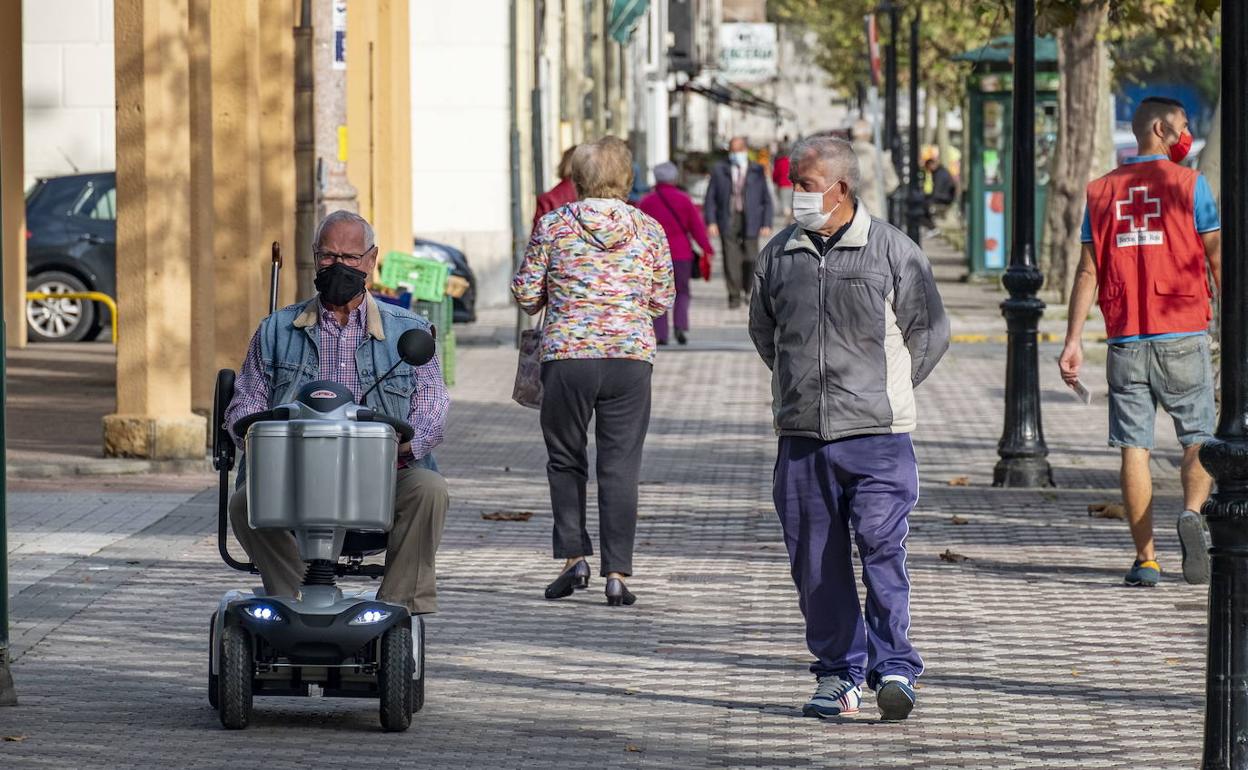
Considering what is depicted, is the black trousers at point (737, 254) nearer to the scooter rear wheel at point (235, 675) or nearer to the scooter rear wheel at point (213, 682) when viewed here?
the scooter rear wheel at point (213, 682)

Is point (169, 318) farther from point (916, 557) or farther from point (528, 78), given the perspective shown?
point (528, 78)

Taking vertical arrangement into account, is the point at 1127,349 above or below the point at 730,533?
above

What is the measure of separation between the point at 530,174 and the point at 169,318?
63.2 feet

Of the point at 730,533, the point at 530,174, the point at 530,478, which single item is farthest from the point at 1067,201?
the point at 730,533

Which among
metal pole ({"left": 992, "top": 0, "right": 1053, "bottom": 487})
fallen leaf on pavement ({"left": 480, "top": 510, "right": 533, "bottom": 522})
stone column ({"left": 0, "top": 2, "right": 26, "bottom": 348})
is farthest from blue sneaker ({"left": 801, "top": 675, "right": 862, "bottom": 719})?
stone column ({"left": 0, "top": 2, "right": 26, "bottom": 348})

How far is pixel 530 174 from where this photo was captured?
107 ft

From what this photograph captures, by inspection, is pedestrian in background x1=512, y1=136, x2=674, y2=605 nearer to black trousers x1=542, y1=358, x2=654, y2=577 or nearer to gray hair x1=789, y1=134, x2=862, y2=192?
black trousers x1=542, y1=358, x2=654, y2=577

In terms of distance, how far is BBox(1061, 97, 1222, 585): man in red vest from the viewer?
9.69m

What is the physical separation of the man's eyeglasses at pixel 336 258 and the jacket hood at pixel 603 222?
2375 millimetres

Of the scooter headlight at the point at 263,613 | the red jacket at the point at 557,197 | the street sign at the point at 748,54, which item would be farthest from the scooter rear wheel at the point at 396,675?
the street sign at the point at 748,54

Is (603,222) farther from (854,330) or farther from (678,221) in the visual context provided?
(678,221)

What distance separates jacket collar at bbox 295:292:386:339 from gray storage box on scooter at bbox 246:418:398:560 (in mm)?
613

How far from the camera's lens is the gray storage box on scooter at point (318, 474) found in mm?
6543

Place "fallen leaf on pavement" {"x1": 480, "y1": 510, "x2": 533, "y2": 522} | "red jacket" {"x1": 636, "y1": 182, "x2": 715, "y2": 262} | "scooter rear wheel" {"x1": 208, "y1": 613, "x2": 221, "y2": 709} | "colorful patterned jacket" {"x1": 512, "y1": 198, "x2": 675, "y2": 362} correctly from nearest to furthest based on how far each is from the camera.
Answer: "scooter rear wheel" {"x1": 208, "y1": 613, "x2": 221, "y2": 709}
"colorful patterned jacket" {"x1": 512, "y1": 198, "x2": 675, "y2": 362}
"fallen leaf on pavement" {"x1": 480, "y1": 510, "x2": 533, "y2": 522}
"red jacket" {"x1": 636, "y1": 182, "x2": 715, "y2": 262}
